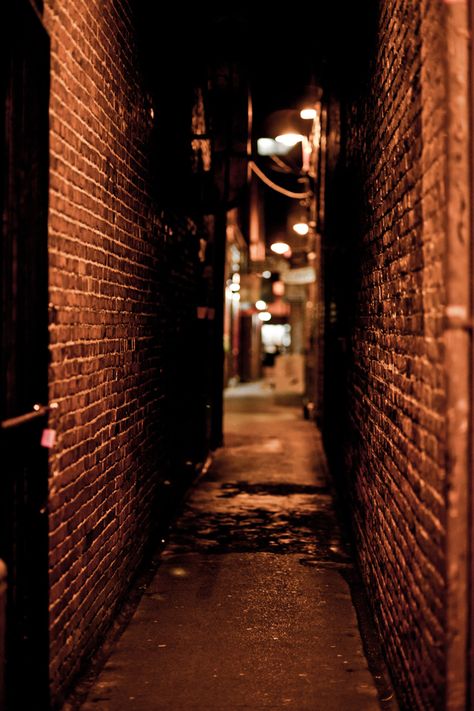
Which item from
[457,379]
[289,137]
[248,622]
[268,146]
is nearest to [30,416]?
[457,379]

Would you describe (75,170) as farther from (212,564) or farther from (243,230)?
(243,230)

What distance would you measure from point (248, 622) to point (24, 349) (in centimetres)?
290

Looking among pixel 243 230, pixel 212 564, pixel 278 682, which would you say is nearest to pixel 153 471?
pixel 212 564

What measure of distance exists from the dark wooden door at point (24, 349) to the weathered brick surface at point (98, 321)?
205 millimetres

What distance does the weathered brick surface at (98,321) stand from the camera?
4289 mm

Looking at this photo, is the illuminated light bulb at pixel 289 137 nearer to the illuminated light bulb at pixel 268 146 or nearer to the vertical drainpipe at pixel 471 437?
the illuminated light bulb at pixel 268 146

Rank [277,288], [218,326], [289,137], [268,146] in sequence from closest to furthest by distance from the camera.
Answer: [218,326]
[289,137]
[268,146]
[277,288]

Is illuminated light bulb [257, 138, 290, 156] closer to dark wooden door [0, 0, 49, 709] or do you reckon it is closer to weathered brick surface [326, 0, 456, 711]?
weathered brick surface [326, 0, 456, 711]

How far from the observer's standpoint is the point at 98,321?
16.9 feet

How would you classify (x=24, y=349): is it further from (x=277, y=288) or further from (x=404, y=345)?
(x=277, y=288)

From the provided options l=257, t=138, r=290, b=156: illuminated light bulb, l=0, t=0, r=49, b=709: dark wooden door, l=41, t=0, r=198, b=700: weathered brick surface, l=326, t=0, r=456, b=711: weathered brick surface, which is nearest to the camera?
l=326, t=0, r=456, b=711: weathered brick surface

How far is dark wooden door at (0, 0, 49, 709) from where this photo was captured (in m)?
3.50

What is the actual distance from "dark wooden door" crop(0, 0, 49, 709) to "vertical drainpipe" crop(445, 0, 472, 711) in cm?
178

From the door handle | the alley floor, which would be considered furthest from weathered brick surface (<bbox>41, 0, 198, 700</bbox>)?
the alley floor
